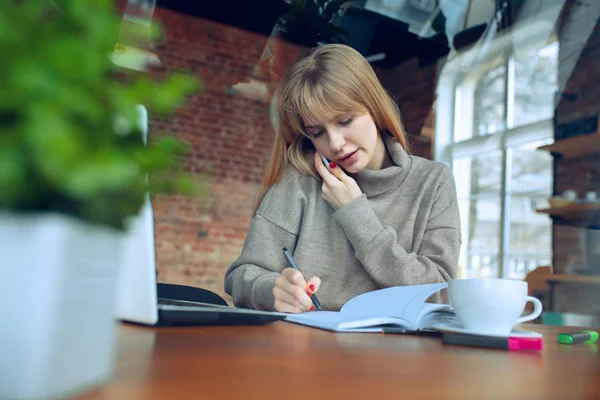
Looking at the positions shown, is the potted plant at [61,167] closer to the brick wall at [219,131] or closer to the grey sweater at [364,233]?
the grey sweater at [364,233]

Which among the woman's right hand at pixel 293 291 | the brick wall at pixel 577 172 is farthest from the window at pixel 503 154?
the woman's right hand at pixel 293 291

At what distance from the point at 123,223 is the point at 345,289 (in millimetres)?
1247

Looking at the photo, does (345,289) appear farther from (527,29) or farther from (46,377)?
(527,29)

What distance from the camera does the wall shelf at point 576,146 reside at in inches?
148

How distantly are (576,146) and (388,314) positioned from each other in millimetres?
3538

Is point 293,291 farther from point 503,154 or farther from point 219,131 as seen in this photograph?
point 219,131

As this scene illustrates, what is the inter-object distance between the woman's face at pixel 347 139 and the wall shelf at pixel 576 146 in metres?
2.68

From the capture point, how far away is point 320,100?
4.88 ft

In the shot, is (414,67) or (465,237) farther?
(414,67)

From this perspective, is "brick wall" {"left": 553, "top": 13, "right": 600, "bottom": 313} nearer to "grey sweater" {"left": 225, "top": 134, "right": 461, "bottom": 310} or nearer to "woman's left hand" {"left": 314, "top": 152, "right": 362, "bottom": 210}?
"grey sweater" {"left": 225, "top": 134, "right": 461, "bottom": 310}

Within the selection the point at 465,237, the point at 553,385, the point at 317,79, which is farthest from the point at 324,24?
the point at 553,385

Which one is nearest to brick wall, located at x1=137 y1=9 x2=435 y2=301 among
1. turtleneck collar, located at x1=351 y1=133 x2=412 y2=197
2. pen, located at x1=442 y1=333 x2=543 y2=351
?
turtleneck collar, located at x1=351 y1=133 x2=412 y2=197

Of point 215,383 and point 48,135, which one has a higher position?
point 48,135

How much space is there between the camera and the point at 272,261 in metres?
1.43
